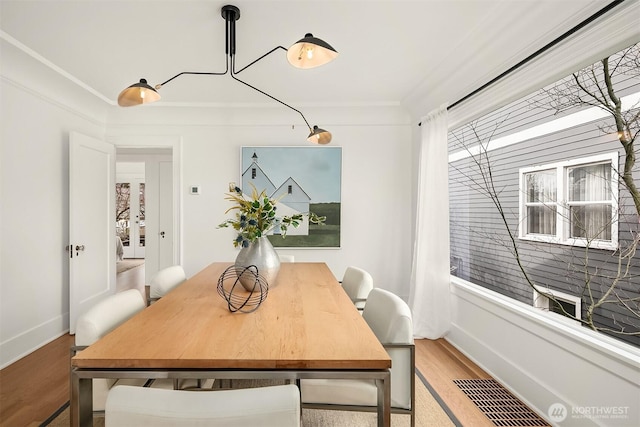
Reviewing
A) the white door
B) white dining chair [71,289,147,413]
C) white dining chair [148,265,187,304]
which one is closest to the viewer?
white dining chair [71,289,147,413]

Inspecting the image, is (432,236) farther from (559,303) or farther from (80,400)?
(80,400)

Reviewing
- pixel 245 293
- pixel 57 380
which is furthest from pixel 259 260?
pixel 57 380

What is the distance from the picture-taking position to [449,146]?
131 inches

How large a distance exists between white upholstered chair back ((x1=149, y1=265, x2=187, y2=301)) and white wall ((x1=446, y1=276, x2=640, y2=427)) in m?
2.34

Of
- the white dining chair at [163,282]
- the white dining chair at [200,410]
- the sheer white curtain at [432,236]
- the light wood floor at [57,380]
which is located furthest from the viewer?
the sheer white curtain at [432,236]

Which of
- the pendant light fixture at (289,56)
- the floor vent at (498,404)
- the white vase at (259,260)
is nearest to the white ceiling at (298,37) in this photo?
the pendant light fixture at (289,56)

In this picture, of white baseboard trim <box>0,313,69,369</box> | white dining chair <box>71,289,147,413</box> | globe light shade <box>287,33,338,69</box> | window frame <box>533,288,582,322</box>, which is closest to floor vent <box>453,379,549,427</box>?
window frame <box>533,288,582,322</box>

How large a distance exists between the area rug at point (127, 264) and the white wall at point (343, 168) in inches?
162

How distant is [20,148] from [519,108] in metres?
4.03

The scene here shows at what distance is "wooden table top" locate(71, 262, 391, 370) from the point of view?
3.42 feet

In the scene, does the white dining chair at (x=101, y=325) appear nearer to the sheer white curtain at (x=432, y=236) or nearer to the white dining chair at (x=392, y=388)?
the white dining chair at (x=392, y=388)

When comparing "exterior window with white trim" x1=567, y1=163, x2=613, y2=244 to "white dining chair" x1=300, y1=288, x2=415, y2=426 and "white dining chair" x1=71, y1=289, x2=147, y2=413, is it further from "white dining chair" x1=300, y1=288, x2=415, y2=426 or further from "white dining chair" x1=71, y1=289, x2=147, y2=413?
"white dining chair" x1=71, y1=289, x2=147, y2=413

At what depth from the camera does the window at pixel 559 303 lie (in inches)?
73.3

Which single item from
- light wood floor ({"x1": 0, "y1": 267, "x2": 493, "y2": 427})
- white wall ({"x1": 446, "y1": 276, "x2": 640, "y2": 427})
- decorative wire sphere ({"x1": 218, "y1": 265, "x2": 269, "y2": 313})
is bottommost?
light wood floor ({"x1": 0, "y1": 267, "x2": 493, "y2": 427})
